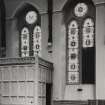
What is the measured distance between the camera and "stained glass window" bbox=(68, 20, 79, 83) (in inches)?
675

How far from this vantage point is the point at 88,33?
17.2 meters

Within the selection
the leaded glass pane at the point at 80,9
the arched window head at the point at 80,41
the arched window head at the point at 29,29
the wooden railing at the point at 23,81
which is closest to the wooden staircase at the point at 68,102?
the wooden railing at the point at 23,81

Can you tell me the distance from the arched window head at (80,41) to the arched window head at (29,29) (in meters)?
1.77

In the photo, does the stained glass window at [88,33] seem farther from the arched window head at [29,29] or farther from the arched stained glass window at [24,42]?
the arched stained glass window at [24,42]

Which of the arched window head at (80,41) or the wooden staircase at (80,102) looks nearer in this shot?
the wooden staircase at (80,102)

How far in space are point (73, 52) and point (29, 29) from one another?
3.07m

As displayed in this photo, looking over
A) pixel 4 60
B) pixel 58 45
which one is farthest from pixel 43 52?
pixel 4 60

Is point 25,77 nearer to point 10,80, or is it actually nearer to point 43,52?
point 10,80

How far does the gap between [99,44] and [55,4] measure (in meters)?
3.41

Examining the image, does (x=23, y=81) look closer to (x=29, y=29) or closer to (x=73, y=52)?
(x=73, y=52)

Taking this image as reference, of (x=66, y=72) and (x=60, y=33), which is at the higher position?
(x=60, y=33)

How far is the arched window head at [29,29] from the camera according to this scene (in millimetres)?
18375

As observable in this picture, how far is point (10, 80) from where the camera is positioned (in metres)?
16.1

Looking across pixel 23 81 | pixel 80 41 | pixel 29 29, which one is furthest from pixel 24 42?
pixel 23 81
